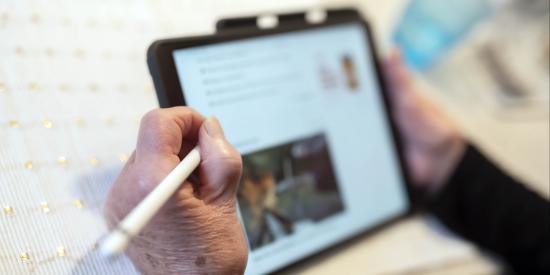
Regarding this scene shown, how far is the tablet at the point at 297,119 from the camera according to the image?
0.38 m

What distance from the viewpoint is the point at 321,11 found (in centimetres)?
56

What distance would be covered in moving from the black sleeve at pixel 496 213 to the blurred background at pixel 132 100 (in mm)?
20

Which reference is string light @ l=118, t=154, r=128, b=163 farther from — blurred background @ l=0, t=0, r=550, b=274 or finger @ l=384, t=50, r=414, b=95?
finger @ l=384, t=50, r=414, b=95

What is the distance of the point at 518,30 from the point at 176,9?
0.57 meters

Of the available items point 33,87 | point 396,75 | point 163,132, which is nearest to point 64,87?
point 33,87

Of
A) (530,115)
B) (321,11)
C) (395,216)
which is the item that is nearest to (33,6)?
(321,11)

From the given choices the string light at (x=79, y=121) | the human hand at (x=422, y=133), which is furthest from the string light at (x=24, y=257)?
the human hand at (x=422, y=133)

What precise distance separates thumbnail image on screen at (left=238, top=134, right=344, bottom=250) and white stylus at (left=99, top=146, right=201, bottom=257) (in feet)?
0.36

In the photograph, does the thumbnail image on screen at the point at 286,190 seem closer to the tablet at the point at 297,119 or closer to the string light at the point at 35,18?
the tablet at the point at 297,119

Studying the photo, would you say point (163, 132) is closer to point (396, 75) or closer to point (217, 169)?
point (217, 169)

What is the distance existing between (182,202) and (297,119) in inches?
8.2

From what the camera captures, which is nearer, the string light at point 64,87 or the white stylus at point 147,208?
the white stylus at point 147,208

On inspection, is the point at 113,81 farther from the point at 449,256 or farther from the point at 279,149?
the point at 449,256

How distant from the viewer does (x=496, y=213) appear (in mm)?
588
